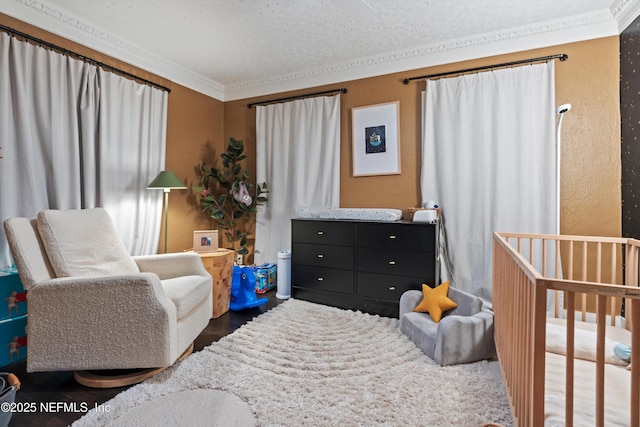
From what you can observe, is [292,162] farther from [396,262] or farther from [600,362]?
[600,362]

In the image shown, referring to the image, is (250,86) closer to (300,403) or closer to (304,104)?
(304,104)

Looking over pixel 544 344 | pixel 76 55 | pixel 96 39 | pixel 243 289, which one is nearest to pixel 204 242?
pixel 243 289

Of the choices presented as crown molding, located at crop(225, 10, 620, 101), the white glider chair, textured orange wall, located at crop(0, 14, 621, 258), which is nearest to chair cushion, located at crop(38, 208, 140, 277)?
the white glider chair

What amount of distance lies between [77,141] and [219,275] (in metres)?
1.56

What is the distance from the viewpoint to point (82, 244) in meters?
2.06

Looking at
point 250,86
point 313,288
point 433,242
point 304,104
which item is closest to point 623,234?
point 433,242

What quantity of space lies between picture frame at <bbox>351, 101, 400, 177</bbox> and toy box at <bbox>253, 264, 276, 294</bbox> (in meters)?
1.45

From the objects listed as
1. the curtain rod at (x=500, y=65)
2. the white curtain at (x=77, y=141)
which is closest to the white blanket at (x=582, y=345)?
the curtain rod at (x=500, y=65)

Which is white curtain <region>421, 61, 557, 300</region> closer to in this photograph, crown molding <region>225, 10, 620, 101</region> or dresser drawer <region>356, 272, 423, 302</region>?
crown molding <region>225, 10, 620, 101</region>

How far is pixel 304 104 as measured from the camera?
3.53 metres

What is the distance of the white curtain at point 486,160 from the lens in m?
2.56

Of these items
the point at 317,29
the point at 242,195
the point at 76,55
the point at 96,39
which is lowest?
the point at 242,195

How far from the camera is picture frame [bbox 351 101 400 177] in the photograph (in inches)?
125

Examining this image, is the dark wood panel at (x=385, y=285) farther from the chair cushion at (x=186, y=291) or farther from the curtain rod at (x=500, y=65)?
the curtain rod at (x=500, y=65)
